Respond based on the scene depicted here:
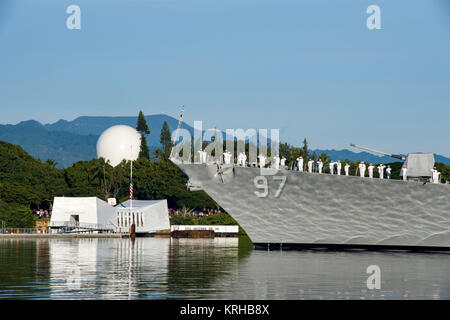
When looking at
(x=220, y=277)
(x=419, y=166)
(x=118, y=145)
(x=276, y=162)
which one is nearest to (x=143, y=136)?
(x=118, y=145)

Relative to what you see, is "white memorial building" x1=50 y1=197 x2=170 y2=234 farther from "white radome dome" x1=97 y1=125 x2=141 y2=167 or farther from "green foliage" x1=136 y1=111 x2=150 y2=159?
"white radome dome" x1=97 y1=125 x2=141 y2=167

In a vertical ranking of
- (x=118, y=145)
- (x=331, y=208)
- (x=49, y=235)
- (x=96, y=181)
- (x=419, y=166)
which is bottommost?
(x=49, y=235)

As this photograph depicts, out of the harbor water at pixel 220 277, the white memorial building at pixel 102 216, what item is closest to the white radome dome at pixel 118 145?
the white memorial building at pixel 102 216

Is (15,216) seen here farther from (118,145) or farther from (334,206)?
(118,145)

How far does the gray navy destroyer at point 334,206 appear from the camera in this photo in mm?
54000

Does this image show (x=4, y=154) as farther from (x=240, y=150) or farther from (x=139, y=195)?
(x=240, y=150)

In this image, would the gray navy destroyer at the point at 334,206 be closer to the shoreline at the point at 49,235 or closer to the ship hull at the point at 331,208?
the ship hull at the point at 331,208

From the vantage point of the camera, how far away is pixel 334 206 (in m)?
55.0

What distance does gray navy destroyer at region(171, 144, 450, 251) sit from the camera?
54.0 meters

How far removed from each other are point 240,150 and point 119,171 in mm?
70001

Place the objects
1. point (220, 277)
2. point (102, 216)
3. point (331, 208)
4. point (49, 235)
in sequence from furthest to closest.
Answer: point (102, 216)
point (49, 235)
point (331, 208)
point (220, 277)

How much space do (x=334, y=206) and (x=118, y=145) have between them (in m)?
107

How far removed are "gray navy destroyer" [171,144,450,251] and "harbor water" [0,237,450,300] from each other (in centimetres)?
718
